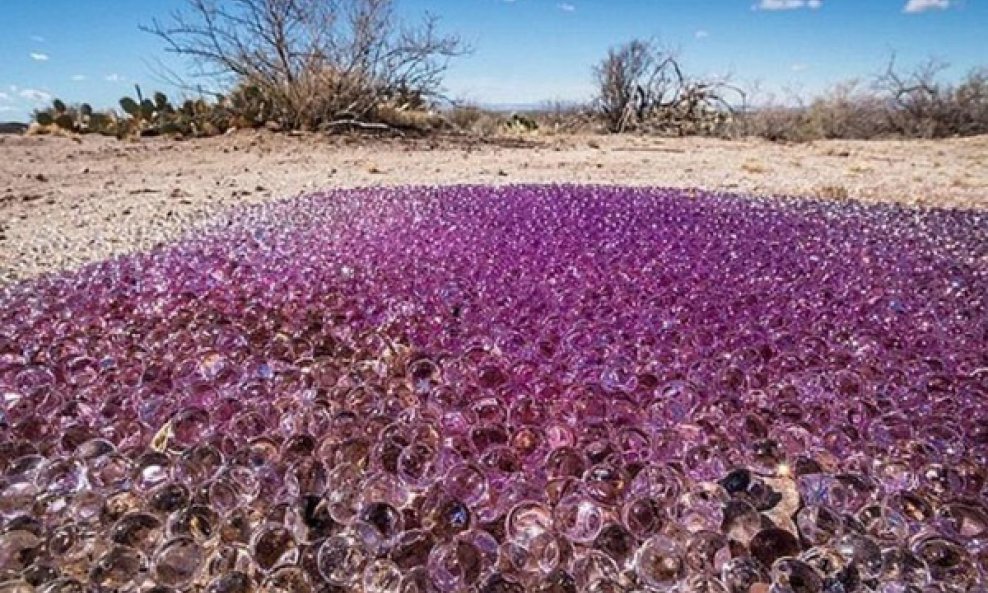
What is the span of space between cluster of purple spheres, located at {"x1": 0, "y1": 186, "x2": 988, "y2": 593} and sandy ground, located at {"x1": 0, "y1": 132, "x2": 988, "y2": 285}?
1.64 m

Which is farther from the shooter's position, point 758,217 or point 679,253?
point 758,217

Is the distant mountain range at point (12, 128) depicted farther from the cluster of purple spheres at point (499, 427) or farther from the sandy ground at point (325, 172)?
the cluster of purple spheres at point (499, 427)

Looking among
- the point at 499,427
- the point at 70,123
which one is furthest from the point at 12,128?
the point at 499,427

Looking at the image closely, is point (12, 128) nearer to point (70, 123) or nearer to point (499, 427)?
point (70, 123)

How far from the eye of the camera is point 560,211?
4.05 meters

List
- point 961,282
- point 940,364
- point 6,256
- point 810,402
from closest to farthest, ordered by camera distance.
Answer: point 810,402, point 940,364, point 961,282, point 6,256

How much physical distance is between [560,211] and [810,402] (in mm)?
2473

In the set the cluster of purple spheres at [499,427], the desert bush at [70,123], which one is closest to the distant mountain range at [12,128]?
the desert bush at [70,123]

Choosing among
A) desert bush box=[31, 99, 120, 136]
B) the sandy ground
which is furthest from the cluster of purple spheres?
desert bush box=[31, 99, 120, 136]

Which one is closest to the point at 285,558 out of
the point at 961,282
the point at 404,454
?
the point at 404,454

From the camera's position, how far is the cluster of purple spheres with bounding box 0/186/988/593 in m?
1.24

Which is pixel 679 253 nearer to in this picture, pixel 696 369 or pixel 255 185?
pixel 696 369

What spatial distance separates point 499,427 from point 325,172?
6475 mm

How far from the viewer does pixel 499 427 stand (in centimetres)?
161
